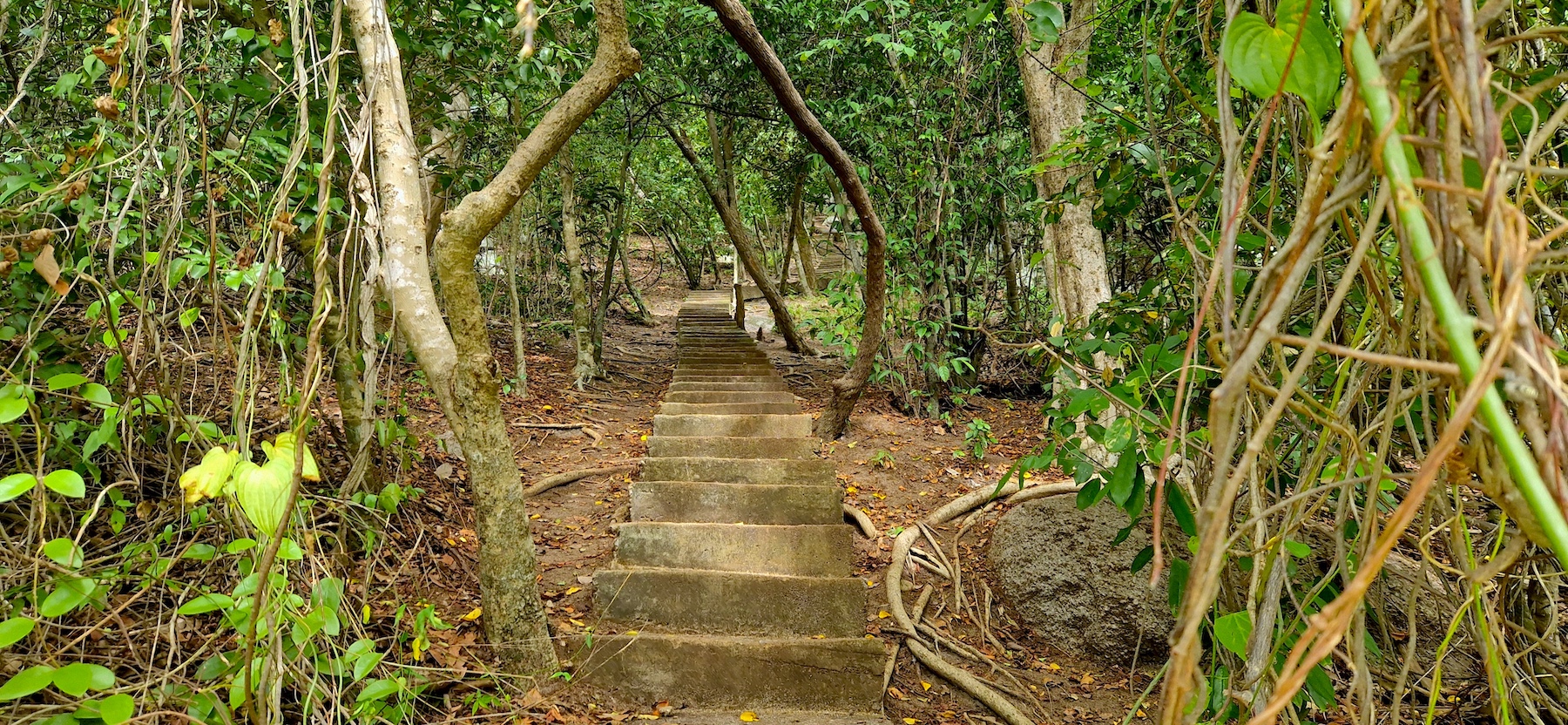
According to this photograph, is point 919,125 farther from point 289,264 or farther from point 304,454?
point 304,454

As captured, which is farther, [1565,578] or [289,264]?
[289,264]

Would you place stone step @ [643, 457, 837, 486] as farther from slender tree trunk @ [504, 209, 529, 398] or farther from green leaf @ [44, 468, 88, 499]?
green leaf @ [44, 468, 88, 499]

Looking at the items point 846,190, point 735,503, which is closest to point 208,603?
point 735,503

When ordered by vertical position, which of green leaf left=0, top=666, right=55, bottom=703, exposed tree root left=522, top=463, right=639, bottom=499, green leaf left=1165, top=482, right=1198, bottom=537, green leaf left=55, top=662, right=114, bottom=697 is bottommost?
exposed tree root left=522, top=463, right=639, bottom=499

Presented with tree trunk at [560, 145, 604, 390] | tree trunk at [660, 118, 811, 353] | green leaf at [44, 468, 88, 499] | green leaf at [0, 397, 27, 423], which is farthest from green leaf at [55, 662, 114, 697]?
tree trunk at [660, 118, 811, 353]

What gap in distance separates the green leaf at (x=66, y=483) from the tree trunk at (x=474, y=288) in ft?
3.02

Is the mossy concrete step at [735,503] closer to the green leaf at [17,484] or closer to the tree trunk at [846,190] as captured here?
the tree trunk at [846,190]

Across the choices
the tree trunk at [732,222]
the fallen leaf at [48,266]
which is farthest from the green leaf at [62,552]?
the tree trunk at [732,222]

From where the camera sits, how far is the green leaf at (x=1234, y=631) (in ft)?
3.38

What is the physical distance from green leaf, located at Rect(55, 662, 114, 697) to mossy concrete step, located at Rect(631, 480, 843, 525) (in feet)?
8.92

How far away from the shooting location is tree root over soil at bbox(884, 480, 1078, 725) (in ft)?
10.6

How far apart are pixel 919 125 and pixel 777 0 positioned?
1385mm

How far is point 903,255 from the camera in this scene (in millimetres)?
5961

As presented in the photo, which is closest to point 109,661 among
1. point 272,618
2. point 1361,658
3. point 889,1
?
point 272,618
